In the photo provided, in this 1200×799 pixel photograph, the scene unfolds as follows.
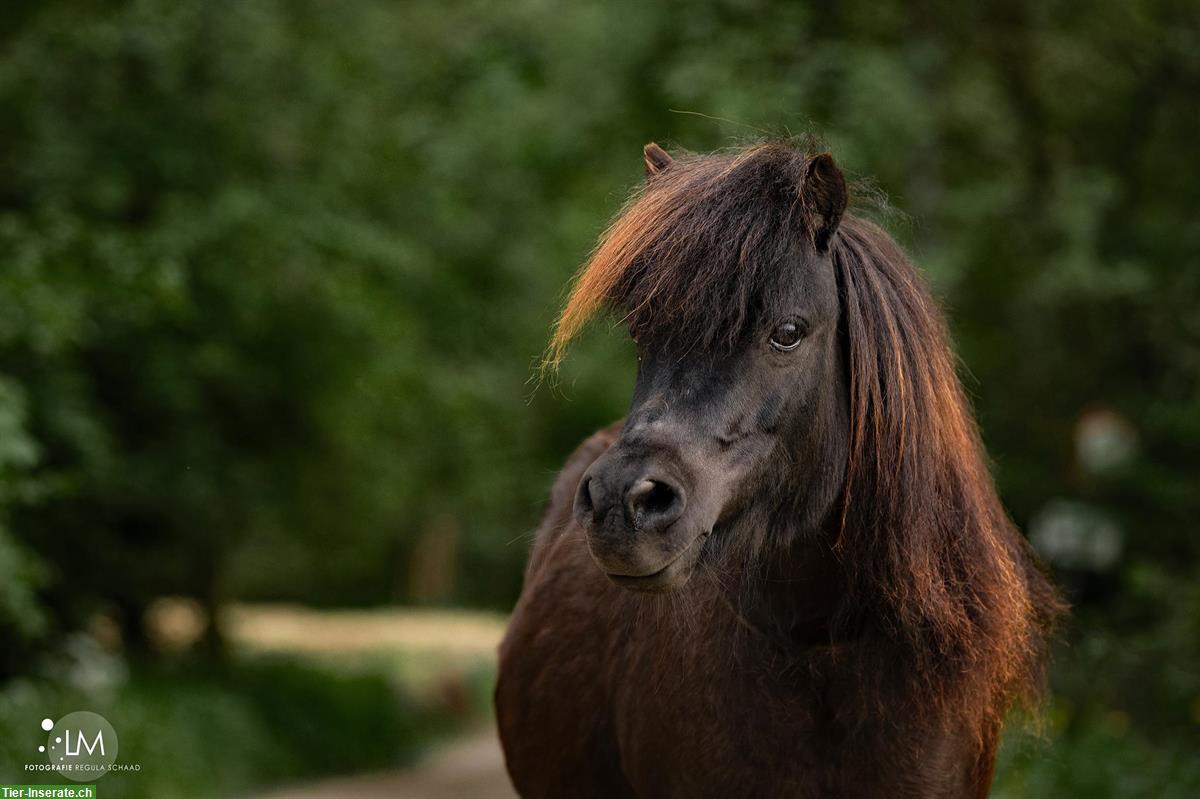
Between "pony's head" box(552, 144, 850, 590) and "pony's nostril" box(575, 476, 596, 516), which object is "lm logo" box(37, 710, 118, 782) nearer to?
"pony's head" box(552, 144, 850, 590)

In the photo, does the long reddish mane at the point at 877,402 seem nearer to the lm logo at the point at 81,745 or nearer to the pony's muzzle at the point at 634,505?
the pony's muzzle at the point at 634,505

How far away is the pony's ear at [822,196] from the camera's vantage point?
3.35 m

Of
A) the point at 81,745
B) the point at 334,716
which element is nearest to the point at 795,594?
the point at 81,745

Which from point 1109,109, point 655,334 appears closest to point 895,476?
point 655,334

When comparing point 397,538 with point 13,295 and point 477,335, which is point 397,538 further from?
point 13,295

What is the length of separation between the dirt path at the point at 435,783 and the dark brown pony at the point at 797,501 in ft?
31.8

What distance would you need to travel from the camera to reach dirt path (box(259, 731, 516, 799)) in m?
13.0

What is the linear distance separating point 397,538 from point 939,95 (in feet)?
59.1

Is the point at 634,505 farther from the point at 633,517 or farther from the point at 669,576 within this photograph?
the point at 669,576

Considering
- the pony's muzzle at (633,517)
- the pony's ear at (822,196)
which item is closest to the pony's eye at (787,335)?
the pony's ear at (822,196)

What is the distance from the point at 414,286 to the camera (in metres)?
14.2

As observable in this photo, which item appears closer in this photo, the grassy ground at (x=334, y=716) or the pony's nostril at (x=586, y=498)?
the pony's nostril at (x=586, y=498)

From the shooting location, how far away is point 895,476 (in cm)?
341

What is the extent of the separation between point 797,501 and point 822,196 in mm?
737
